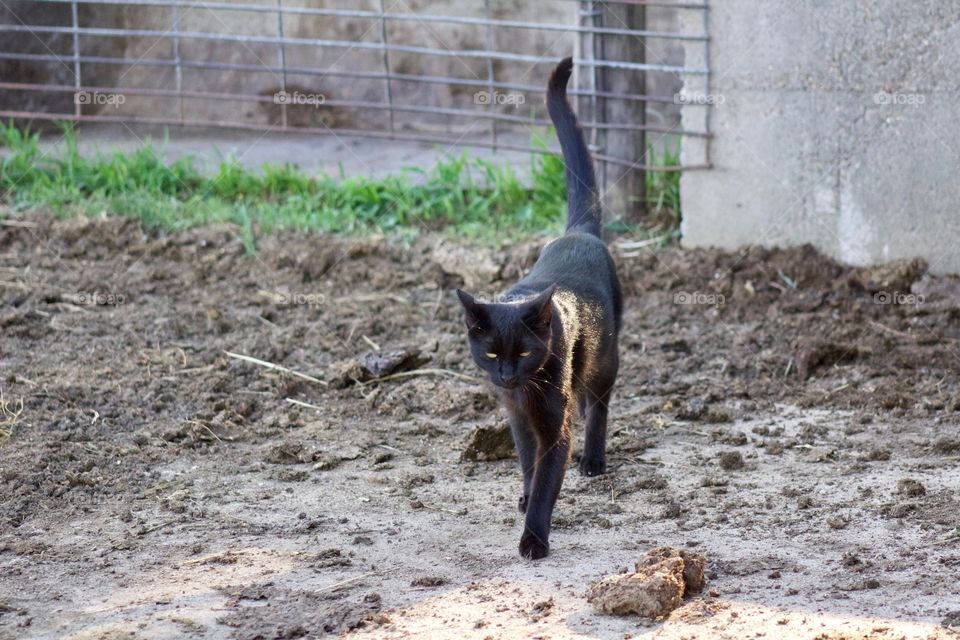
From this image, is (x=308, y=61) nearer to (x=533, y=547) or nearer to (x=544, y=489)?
(x=544, y=489)

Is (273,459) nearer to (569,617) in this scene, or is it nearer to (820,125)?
(569,617)

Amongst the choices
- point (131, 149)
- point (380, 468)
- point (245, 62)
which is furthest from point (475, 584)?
point (245, 62)

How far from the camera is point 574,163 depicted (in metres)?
5.48

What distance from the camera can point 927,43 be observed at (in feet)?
20.3

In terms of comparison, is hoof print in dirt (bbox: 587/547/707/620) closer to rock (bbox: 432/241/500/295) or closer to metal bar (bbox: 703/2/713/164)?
rock (bbox: 432/241/500/295)

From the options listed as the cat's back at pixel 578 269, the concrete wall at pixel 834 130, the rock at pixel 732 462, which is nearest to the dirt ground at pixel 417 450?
the rock at pixel 732 462

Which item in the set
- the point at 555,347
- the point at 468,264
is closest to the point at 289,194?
the point at 468,264

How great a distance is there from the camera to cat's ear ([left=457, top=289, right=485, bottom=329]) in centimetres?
413

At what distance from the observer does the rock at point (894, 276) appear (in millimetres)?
6328

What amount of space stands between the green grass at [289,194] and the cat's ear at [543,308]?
320cm

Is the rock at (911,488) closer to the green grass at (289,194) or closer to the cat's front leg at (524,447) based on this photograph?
the cat's front leg at (524,447)

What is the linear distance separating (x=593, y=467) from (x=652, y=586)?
54.3 inches

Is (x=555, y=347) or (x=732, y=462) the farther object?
(x=732, y=462)

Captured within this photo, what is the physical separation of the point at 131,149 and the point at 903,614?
7.22 metres
